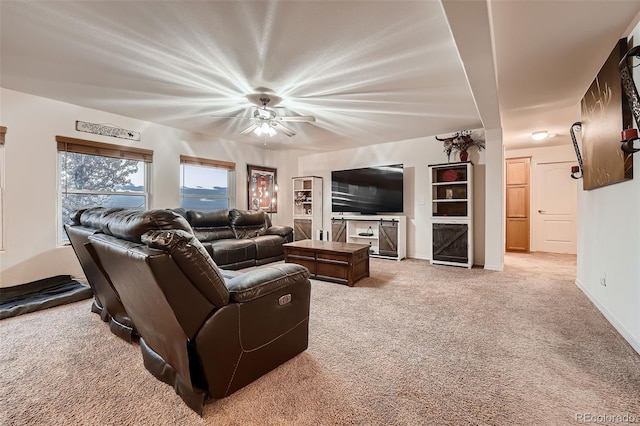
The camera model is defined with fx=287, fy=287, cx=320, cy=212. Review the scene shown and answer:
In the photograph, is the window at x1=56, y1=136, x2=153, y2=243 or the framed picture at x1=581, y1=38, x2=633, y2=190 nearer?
the framed picture at x1=581, y1=38, x2=633, y2=190

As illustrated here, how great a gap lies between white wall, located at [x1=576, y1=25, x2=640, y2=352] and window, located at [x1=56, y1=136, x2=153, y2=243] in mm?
5789

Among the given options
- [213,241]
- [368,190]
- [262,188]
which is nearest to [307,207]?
[262,188]

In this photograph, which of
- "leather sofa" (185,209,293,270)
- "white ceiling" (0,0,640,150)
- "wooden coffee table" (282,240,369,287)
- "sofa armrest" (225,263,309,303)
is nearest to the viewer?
"sofa armrest" (225,263,309,303)

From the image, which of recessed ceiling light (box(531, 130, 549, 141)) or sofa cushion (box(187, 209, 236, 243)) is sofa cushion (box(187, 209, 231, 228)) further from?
recessed ceiling light (box(531, 130, 549, 141))

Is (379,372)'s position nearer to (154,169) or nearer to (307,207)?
(154,169)

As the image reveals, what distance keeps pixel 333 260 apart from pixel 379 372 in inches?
81.5

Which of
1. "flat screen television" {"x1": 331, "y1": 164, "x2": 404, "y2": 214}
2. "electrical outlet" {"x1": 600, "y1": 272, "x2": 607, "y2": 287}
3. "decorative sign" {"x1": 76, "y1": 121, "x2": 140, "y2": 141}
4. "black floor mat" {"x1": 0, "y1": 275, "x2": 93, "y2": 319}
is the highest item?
"decorative sign" {"x1": 76, "y1": 121, "x2": 140, "y2": 141}

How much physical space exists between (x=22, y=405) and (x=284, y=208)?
18.8 ft

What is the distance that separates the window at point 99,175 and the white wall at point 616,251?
5.79m

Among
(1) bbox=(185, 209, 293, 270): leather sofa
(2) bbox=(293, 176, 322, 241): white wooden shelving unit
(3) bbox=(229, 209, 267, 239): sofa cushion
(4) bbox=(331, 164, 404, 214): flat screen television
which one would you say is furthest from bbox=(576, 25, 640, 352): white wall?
(3) bbox=(229, 209, 267, 239): sofa cushion

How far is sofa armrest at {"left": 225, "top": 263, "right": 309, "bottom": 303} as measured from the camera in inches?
61.7

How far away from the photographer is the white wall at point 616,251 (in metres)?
2.12

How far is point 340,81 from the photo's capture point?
10.1 feet

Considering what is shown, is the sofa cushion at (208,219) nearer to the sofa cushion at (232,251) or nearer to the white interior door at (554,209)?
the sofa cushion at (232,251)
